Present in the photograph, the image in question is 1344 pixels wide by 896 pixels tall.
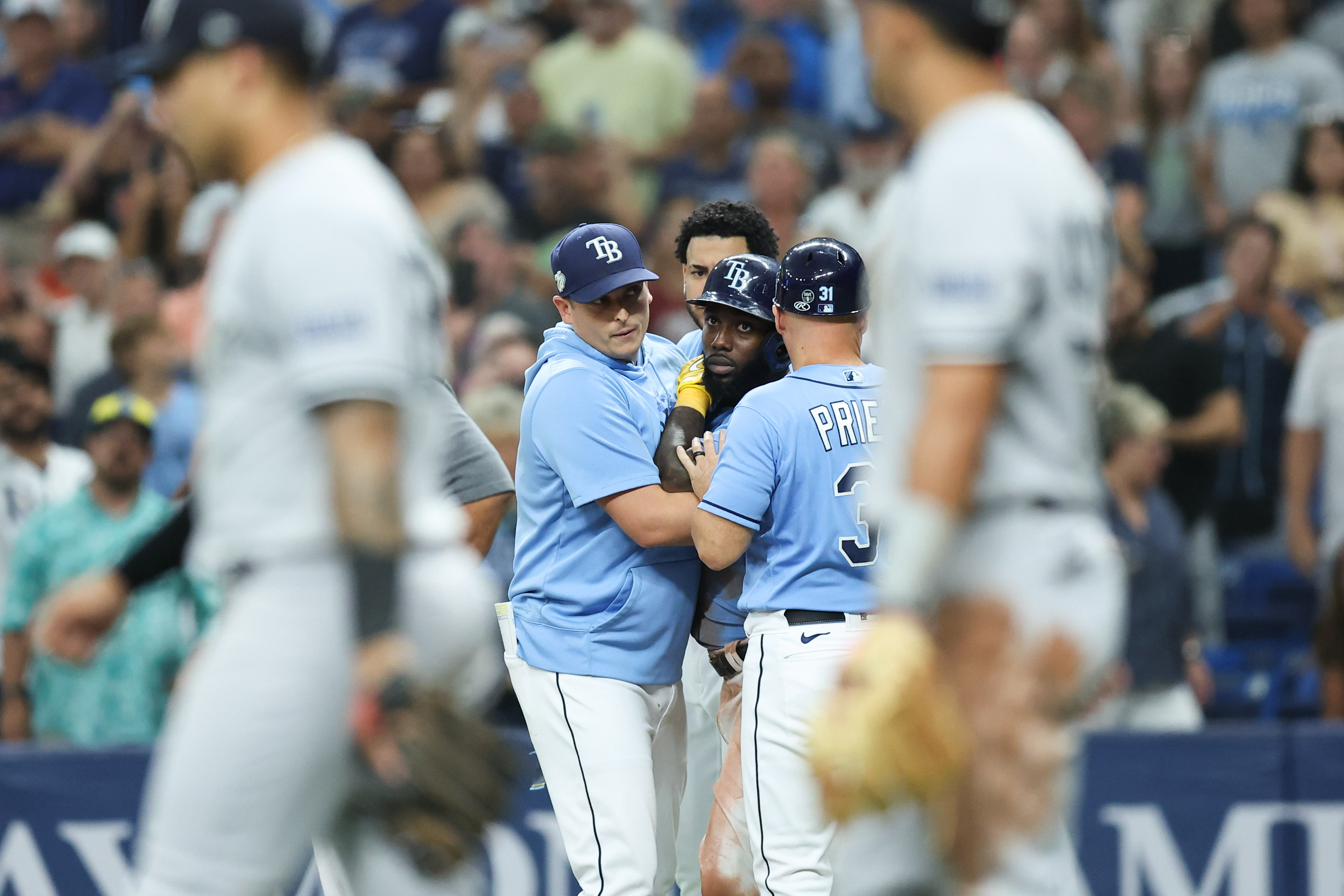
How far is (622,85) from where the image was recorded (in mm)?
11539

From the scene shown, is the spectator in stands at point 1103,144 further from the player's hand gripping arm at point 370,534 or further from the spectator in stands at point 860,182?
the player's hand gripping arm at point 370,534

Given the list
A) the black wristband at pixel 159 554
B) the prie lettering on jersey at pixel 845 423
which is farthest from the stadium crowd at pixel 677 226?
the black wristband at pixel 159 554

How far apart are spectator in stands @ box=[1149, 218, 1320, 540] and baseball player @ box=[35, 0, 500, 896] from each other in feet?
22.2

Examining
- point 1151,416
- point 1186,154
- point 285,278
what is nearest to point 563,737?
point 285,278

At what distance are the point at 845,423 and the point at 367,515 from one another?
2.40 m

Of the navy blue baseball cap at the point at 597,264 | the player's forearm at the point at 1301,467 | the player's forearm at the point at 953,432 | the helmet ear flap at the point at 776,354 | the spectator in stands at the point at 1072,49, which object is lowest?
the player's forearm at the point at 1301,467

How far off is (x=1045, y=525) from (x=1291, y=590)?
6576 millimetres

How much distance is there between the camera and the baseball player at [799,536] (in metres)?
5.04

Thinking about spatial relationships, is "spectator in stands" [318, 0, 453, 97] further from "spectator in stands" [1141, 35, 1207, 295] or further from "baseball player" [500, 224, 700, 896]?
"baseball player" [500, 224, 700, 896]

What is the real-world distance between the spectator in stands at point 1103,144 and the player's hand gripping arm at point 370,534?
789 cm

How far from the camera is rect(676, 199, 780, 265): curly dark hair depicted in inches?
244

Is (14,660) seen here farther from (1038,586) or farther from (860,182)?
(1038,586)

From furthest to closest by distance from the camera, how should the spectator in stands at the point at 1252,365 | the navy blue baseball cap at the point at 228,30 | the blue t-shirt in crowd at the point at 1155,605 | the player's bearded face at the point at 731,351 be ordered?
the spectator in stands at the point at 1252,365 → the blue t-shirt in crowd at the point at 1155,605 → the player's bearded face at the point at 731,351 → the navy blue baseball cap at the point at 228,30

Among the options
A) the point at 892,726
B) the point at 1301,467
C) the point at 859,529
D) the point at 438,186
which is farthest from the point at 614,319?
the point at 438,186
